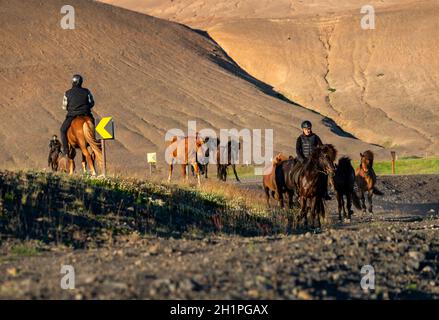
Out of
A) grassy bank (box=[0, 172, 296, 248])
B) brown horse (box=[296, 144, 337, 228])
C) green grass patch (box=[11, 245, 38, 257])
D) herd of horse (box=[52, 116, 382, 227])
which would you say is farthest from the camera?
herd of horse (box=[52, 116, 382, 227])

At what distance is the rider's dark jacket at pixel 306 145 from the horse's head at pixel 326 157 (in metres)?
0.92

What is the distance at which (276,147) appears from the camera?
67.2 m

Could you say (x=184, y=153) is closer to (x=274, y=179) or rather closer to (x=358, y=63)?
(x=274, y=179)

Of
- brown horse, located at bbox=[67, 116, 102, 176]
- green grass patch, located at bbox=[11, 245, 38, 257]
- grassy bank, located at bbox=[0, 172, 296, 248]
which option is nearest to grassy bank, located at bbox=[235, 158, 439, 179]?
brown horse, located at bbox=[67, 116, 102, 176]

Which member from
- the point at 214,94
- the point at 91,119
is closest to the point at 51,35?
the point at 214,94

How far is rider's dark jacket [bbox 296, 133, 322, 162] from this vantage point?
1925cm

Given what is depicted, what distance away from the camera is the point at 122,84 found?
7906 cm

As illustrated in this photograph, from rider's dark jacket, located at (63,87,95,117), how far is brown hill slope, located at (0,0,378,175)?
1525 inches

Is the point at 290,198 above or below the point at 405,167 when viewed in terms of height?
below

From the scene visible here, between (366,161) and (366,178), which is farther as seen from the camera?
(366,161)

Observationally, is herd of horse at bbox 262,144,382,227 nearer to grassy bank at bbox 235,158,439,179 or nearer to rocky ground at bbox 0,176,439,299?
rocky ground at bbox 0,176,439,299

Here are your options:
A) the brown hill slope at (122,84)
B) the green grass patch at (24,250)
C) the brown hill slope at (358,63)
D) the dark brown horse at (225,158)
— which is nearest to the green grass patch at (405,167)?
the dark brown horse at (225,158)

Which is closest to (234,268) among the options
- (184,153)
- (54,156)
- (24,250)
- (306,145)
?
(24,250)

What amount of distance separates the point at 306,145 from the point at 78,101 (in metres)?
4.99
